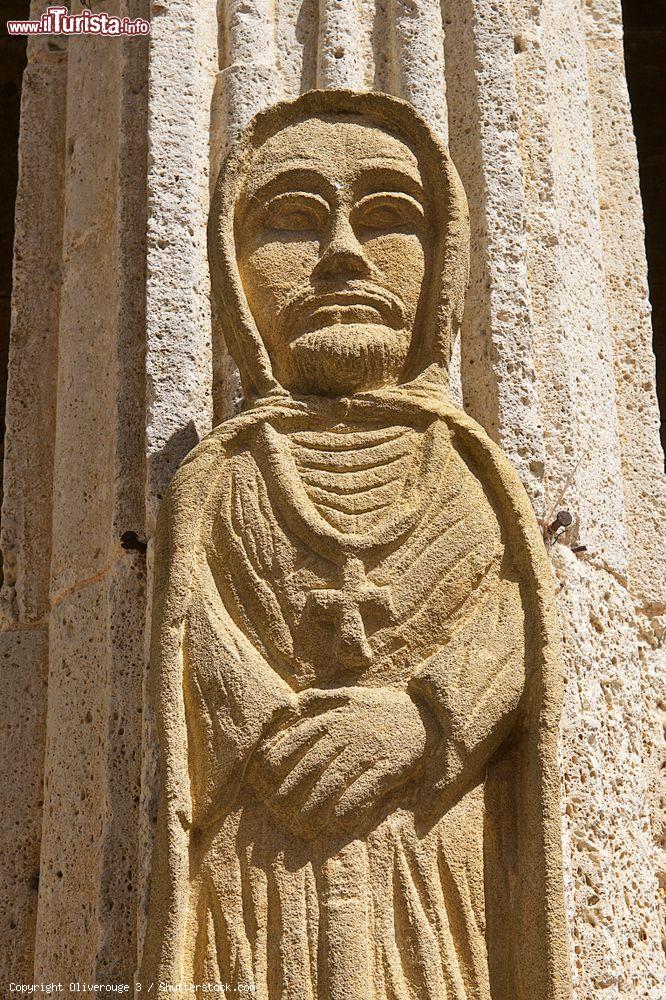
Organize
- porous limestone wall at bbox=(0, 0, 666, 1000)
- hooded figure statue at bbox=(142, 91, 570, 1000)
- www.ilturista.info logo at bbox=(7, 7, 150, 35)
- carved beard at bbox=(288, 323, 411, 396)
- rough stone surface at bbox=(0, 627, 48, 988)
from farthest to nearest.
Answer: www.ilturista.info logo at bbox=(7, 7, 150, 35) → rough stone surface at bbox=(0, 627, 48, 988) → porous limestone wall at bbox=(0, 0, 666, 1000) → carved beard at bbox=(288, 323, 411, 396) → hooded figure statue at bbox=(142, 91, 570, 1000)

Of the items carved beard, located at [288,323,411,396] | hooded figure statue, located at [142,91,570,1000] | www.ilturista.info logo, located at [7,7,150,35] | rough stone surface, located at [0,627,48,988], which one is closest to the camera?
hooded figure statue, located at [142,91,570,1000]

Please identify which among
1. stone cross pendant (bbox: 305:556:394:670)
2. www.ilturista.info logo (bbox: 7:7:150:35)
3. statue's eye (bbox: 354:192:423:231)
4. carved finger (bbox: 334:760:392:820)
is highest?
www.ilturista.info logo (bbox: 7:7:150:35)

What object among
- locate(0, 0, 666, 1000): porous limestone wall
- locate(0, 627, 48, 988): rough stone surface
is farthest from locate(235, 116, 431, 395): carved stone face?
locate(0, 627, 48, 988): rough stone surface

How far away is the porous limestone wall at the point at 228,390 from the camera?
235cm

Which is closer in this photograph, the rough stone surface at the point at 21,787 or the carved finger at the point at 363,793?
the carved finger at the point at 363,793

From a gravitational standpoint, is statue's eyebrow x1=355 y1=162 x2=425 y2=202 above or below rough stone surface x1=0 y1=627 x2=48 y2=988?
above

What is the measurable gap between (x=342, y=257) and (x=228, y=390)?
448mm

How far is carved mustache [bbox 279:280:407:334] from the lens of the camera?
7.17 ft

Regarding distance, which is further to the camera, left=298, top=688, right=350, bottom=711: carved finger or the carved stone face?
the carved stone face

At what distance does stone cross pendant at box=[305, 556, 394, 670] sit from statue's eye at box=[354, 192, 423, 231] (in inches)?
24.4

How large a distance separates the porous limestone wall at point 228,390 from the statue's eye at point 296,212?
1.12 ft

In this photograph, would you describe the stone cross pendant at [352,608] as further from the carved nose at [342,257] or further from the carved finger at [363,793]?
the carved nose at [342,257]

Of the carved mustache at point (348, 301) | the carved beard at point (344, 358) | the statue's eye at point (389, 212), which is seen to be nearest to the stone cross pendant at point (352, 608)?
the carved beard at point (344, 358)

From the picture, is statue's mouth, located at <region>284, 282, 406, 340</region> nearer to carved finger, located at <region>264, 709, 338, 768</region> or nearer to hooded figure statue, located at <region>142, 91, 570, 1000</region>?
hooded figure statue, located at <region>142, 91, 570, 1000</region>
